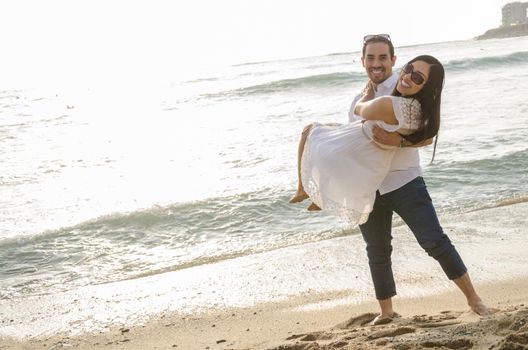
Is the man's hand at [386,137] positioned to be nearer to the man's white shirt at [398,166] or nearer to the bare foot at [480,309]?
the man's white shirt at [398,166]

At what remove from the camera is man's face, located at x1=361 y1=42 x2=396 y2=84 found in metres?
3.68

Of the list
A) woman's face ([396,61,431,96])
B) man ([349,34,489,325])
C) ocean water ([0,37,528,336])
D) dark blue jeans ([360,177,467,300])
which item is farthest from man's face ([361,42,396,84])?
ocean water ([0,37,528,336])

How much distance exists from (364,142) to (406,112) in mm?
313

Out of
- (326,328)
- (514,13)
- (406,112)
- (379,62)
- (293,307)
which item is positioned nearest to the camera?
(406,112)

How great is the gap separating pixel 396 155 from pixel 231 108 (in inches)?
735

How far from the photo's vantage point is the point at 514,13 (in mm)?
123188

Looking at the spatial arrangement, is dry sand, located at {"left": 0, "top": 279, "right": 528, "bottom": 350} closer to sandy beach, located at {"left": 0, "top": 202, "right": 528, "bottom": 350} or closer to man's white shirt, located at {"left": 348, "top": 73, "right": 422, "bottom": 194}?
sandy beach, located at {"left": 0, "top": 202, "right": 528, "bottom": 350}

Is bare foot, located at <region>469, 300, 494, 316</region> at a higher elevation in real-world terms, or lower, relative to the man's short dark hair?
lower

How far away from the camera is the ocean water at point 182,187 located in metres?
6.60

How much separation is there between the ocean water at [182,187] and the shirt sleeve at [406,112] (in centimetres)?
321

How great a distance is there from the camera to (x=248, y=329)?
439 centimetres

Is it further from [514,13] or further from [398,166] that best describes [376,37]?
[514,13]

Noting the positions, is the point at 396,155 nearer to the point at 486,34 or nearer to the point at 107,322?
the point at 107,322

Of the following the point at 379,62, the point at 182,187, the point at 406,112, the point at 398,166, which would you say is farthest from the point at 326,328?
the point at 182,187
